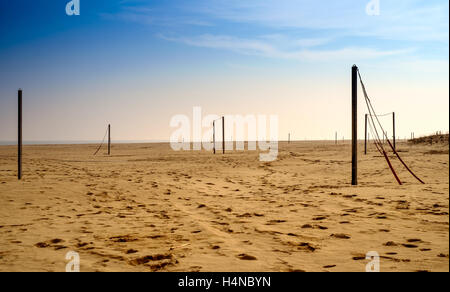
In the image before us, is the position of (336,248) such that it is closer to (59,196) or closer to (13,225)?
(13,225)

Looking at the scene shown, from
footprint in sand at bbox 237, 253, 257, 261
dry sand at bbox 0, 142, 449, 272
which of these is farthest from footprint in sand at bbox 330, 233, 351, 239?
footprint in sand at bbox 237, 253, 257, 261

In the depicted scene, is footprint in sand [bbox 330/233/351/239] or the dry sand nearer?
the dry sand

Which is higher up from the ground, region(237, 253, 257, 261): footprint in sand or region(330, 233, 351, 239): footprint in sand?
region(330, 233, 351, 239): footprint in sand

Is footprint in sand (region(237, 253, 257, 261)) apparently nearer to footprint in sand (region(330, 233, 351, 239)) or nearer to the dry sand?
the dry sand

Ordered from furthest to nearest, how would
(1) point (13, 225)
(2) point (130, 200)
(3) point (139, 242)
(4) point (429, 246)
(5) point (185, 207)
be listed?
(2) point (130, 200), (5) point (185, 207), (1) point (13, 225), (3) point (139, 242), (4) point (429, 246)

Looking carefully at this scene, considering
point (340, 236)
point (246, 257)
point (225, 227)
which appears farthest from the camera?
point (225, 227)

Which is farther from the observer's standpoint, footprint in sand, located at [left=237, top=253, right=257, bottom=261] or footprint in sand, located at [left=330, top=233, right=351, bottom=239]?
footprint in sand, located at [left=330, top=233, right=351, bottom=239]

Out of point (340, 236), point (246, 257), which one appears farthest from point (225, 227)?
point (340, 236)

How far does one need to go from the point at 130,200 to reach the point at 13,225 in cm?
293

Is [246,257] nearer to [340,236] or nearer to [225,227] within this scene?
[225,227]

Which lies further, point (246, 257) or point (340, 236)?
point (340, 236)
